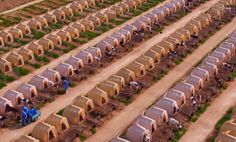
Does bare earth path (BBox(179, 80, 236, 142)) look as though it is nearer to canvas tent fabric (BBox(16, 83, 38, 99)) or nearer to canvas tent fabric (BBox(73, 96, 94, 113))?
canvas tent fabric (BBox(73, 96, 94, 113))

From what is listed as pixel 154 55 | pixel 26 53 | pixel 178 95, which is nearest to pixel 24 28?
pixel 26 53

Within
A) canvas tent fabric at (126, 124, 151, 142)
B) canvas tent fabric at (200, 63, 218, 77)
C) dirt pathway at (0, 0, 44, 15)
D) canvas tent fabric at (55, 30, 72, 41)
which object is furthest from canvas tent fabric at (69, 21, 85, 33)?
canvas tent fabric at (126, 124, 151, 142)

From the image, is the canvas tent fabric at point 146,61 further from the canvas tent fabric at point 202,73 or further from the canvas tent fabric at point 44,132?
the canvas tent fabric at point 44,132

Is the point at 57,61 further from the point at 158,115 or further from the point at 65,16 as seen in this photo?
the point at 158,115

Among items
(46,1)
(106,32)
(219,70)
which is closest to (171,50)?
(219,70)

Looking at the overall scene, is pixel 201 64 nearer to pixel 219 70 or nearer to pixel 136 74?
pixel 219 70

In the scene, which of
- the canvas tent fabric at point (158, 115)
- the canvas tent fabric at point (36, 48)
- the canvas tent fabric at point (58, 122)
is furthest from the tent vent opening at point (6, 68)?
the canvas tent fabric at point (158, 115)
